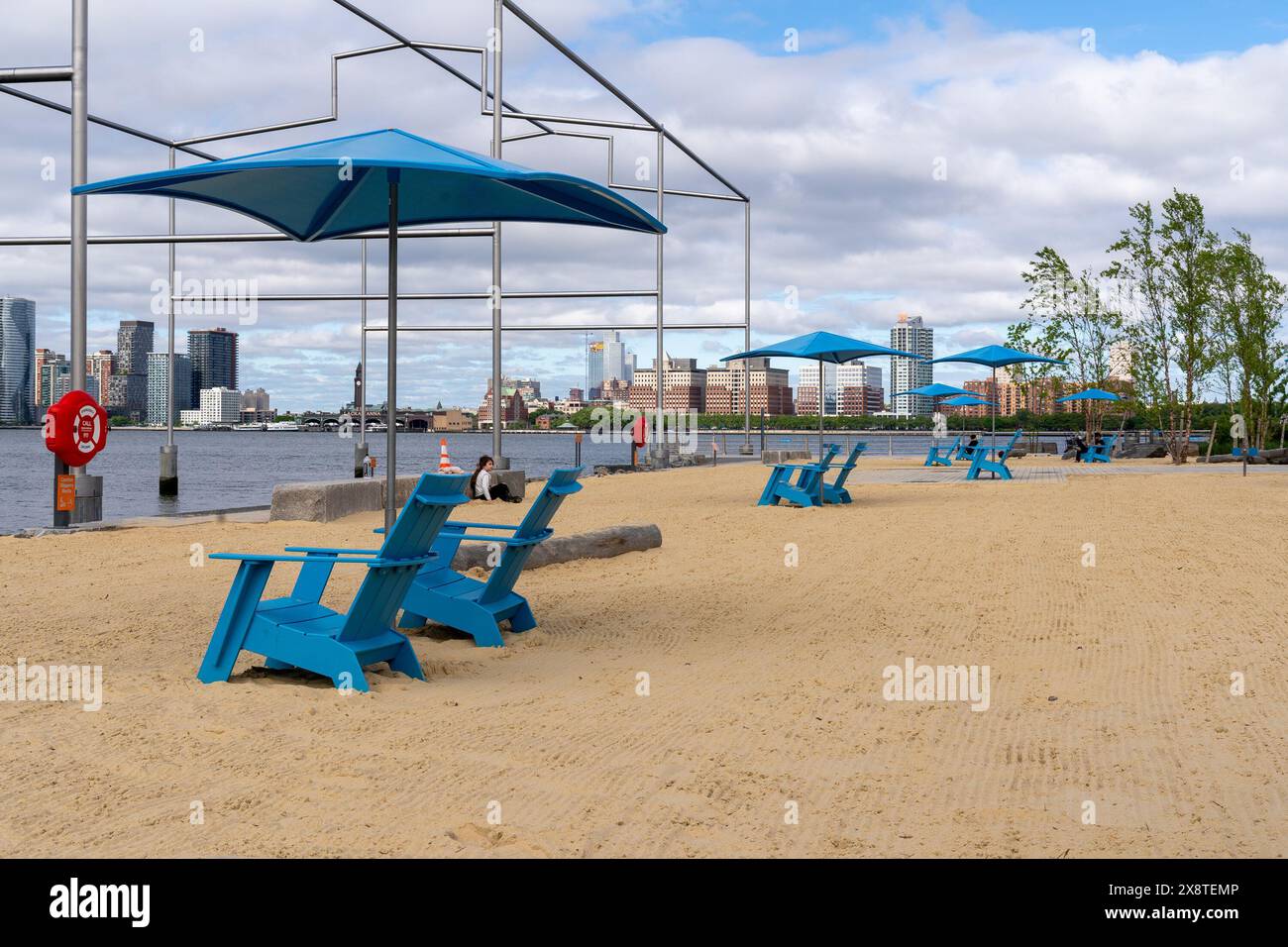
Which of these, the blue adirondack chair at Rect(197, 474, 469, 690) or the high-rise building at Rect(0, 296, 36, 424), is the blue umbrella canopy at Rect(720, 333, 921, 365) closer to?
the blue adirondack chair at Rect(197, 474, 469, 690)

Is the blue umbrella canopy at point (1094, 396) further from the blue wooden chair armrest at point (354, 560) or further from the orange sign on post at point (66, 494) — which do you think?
the blue wooden chair armrest at point (354, 560)

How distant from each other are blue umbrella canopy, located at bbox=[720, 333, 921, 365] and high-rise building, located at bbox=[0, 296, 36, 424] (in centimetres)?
3324

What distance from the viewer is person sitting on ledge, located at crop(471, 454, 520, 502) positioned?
1271 cm

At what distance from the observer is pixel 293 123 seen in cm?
1703

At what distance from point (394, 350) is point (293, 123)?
13.1 meters

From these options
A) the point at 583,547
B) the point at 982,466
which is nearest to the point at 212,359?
the point at 982,466

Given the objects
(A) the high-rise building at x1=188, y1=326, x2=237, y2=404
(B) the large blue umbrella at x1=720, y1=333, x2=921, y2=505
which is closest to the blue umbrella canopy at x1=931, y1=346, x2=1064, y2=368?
(B) the large blue umbrella at x1=720, y1=333, x2=921, y2=505

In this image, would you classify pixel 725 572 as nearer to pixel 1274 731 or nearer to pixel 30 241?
pixel 1274 731

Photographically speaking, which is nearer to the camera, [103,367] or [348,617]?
[348,617]

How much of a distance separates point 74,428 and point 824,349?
31.8 feet

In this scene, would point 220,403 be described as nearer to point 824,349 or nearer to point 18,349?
point 18,349

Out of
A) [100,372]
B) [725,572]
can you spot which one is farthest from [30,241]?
[100,372]

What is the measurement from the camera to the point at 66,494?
9.62 meters

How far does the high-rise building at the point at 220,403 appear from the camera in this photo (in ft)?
161
